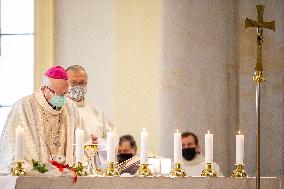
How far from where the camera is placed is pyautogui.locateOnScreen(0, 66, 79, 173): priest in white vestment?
7281 millimetres

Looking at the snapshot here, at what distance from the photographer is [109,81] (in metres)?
11.5

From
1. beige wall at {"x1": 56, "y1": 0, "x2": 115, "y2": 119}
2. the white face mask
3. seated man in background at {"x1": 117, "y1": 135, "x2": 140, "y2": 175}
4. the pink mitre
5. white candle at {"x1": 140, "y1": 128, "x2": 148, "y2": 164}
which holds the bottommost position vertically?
seated man in background at {"x1": 117, "y1": 135, "x2": 140, "y2": 175}

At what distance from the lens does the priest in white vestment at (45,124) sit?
728cm

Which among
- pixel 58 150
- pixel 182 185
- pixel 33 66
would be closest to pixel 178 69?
pixel 33 66

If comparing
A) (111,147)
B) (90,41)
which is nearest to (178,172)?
(111,147)

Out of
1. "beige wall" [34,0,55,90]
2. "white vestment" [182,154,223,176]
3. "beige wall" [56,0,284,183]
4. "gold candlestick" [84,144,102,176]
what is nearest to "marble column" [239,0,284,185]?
"beige wall" [56,0,284,183]

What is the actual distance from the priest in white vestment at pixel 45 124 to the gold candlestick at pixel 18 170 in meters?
0.49

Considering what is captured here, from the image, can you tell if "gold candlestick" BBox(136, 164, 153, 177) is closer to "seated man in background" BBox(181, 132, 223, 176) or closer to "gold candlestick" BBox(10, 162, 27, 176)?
"gold candlestick" BBox(10, 162, 27, 176)

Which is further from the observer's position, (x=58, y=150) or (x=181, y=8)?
(x=181, y=8)

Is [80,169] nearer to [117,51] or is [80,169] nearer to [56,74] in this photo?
[56,74]

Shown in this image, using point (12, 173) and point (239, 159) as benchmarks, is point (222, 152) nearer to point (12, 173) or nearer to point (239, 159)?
point (239, 159)

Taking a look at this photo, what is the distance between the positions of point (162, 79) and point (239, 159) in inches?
169

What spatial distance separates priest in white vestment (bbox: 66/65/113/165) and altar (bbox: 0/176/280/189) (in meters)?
1.26

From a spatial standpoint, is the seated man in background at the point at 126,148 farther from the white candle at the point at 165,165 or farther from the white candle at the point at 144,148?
the white candle at the point at 144,148
